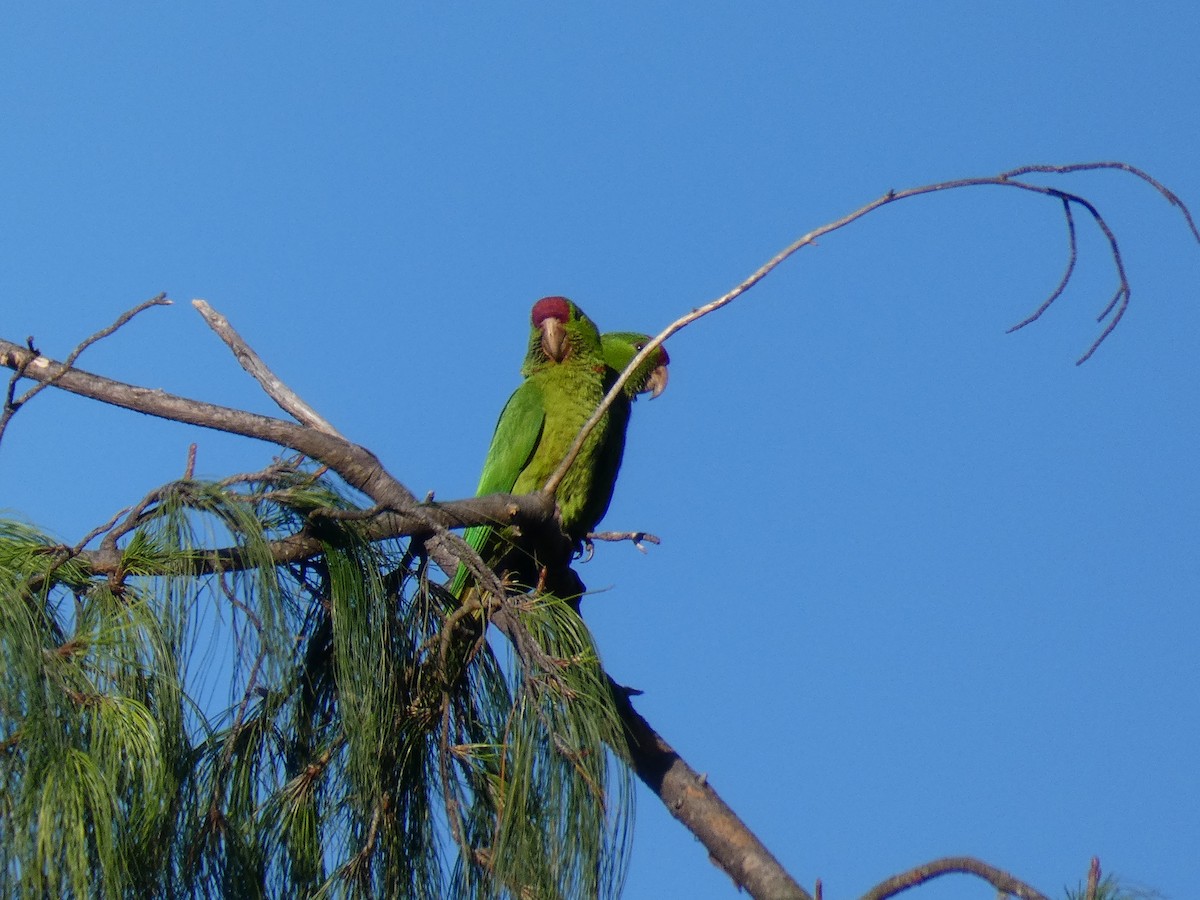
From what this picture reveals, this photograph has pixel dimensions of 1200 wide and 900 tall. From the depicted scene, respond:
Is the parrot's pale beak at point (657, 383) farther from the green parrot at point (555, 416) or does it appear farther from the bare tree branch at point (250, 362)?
the bare tree branch at point (250, 362)

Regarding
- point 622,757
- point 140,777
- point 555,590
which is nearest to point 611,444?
point 555,590

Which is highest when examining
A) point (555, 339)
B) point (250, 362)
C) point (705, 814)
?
point (555, 339)

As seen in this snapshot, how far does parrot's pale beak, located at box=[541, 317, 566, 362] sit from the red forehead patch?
0.08ft

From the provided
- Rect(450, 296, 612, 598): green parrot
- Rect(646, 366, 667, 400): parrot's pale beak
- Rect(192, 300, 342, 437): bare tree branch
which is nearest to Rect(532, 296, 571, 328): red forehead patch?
Rect(450, 296, 612, 598): green parrot

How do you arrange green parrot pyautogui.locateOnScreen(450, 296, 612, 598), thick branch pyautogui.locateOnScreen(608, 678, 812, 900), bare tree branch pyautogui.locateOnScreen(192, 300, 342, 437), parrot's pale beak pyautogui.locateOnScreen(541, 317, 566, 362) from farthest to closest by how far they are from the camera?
1. parrot's pale beak pyautogui.locateOnScreen(541, 317, 566, 362)
2. green parrot pyautogui.locateOnScreen(450, 296, 612, 598)
3. bare tree branch pyautogui.locateOnScreen(192, 300, 342, 437)
4. thick branch pyautogui.locateOnScreen(608, 678, 812, 900)

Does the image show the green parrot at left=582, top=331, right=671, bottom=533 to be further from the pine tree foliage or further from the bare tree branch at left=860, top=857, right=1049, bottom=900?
the bare tree branch at left=860, top=857, right=1049, bottom=900

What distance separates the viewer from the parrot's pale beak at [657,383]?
5043mm

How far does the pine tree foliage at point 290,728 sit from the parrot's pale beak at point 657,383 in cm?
267

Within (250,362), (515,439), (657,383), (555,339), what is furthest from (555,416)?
(250,362)

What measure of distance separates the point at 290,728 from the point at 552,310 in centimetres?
279

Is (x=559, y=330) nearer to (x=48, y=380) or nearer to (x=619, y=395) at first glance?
(x=619, y=395)

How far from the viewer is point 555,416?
459 centimetres

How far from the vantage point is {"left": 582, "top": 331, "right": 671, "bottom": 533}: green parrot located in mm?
4488

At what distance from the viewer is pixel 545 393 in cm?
466
